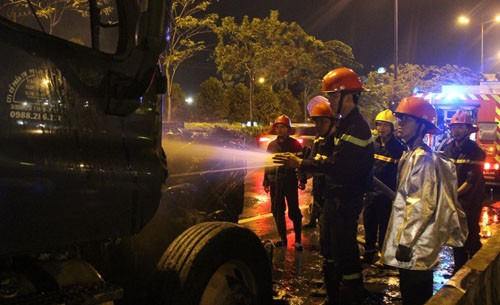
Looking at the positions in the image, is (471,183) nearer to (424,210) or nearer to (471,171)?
(471,171)

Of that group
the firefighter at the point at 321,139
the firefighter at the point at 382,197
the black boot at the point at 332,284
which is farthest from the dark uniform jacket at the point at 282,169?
the black boot at the point at 332,284

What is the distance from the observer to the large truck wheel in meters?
2.72

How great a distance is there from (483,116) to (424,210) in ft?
33.4

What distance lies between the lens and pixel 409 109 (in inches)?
150

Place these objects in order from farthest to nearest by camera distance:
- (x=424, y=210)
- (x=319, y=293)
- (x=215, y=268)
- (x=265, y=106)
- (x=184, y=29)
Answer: (x=265, y=106), (x=184, y=29), (x=319, y=293), (x=424, y=210), (x=215, y=268)

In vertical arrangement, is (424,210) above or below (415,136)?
below

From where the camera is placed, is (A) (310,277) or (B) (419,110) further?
(A) (310,277)

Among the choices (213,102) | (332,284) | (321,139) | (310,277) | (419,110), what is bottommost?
(310,277)

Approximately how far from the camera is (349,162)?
13.9 feet

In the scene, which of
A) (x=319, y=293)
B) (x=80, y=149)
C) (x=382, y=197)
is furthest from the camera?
(x=382, y=197)

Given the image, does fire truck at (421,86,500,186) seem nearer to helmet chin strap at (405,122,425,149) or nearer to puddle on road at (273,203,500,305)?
puddle on road at (273,203,500,305)

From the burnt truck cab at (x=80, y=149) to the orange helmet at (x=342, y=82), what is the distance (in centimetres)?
231

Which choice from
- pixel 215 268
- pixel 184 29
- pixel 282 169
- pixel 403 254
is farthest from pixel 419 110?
pixel 184 29

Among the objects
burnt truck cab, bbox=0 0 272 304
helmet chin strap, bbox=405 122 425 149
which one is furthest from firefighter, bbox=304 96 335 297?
burnt truck cab, bbox=0 0 272 304
